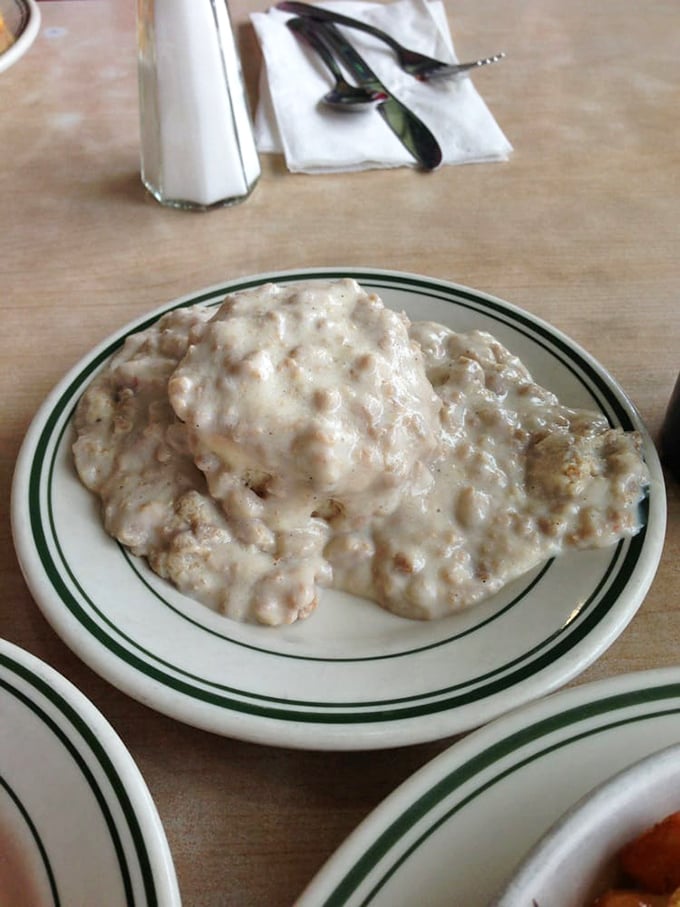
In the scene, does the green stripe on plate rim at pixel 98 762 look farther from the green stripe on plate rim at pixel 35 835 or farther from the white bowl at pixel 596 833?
the white bowl at pixel 596 833

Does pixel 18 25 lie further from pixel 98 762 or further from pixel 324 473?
pixel 98 762

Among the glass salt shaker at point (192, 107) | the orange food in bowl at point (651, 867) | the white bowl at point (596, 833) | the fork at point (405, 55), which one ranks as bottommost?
the orange food in bowl at point (651, 867)

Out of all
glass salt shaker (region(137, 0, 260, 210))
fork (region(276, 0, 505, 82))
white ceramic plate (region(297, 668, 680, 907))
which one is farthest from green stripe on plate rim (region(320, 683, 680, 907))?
fork (region(276, 0, 505, 82))

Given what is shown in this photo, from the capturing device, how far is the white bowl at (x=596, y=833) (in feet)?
1.26

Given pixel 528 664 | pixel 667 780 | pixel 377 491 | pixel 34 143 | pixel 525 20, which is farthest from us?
pixel 525 20

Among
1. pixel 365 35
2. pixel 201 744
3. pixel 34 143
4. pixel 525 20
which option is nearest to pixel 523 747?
pixel 201 744

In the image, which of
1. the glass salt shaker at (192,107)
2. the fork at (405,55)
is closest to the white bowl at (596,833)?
the glass salt shaker at (192,107)

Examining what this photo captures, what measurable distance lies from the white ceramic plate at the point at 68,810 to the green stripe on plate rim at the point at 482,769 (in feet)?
0.34

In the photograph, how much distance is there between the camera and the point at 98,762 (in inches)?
19.7

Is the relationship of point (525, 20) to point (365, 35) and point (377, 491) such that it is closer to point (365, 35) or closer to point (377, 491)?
point (365, 35)

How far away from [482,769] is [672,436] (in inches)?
18.9

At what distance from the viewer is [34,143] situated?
1407mm

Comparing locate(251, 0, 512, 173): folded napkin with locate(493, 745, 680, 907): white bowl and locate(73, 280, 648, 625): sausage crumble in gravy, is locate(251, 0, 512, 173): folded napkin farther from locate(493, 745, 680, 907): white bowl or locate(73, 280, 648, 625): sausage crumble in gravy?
locate(493, 745, 680, 907): white bowl

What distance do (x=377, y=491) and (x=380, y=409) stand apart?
7cm
